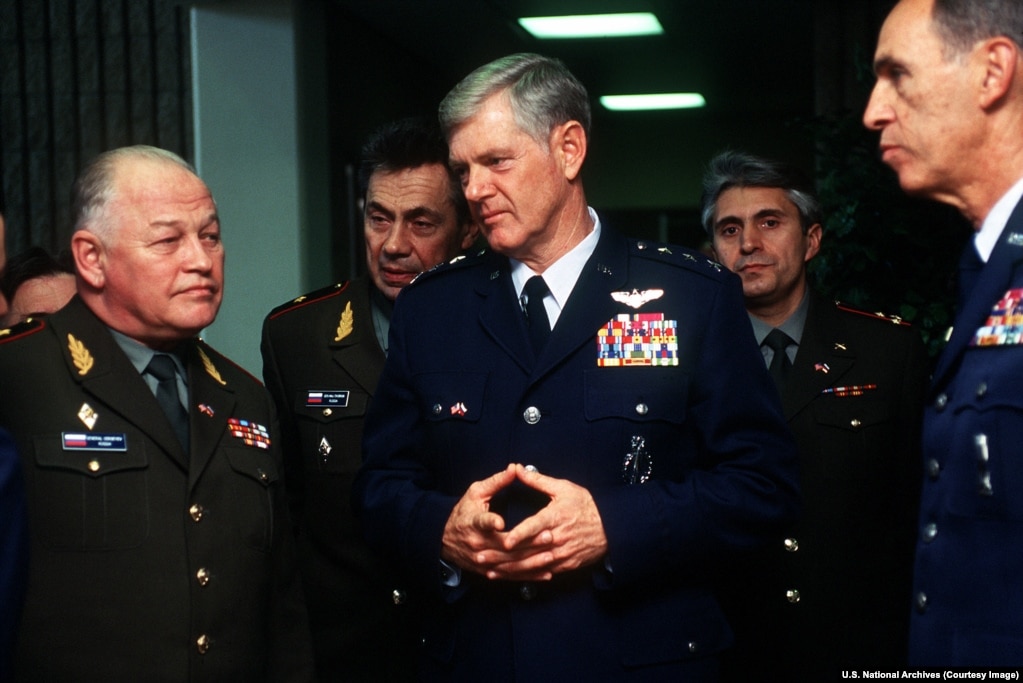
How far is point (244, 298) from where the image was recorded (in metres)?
5.91

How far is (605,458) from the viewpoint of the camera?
2199 millimetres

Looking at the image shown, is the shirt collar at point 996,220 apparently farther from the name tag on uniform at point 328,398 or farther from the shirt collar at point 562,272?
the name tag on uniform at point 328,398

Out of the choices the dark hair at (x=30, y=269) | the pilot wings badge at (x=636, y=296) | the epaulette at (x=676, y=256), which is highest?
the dark hair at (x=30, y=269)

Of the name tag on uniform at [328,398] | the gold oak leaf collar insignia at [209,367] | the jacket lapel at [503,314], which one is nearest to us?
the jacket lapel at [503,314]

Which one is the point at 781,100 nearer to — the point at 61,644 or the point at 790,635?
the point at 790,635

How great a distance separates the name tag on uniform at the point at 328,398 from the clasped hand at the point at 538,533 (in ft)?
3.02

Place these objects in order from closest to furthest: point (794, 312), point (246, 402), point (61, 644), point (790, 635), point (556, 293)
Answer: point (61, 644) → point (556, 293) → point (246, 402) → point (790, 635) → point (794, 312)

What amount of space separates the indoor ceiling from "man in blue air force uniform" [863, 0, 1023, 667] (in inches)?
81.8

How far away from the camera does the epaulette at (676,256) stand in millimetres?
2344

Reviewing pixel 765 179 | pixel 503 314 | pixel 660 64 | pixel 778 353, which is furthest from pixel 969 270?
pixel 660 64

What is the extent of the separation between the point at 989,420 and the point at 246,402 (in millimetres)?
1456

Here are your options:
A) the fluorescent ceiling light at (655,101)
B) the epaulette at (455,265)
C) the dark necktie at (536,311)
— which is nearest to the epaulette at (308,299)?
the epaulette at (455,265)

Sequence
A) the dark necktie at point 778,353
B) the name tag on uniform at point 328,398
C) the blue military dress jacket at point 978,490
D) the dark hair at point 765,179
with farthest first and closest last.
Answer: the dark hair at point 765,179 < the dark necktie at point 778,353 < the name tag on uniform at point 328,398 < the blue military dress jacket at point 978,490

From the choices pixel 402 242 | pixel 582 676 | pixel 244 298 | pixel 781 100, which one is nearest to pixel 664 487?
pixel 582 676
